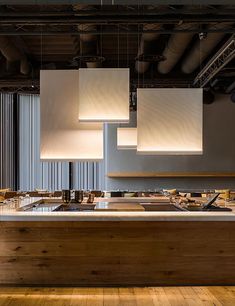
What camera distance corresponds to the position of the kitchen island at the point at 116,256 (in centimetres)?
459

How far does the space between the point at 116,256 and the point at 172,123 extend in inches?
69.9

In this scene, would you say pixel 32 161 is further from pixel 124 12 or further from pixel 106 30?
pixel 124 12

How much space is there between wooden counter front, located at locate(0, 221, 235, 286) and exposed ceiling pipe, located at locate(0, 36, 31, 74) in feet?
16.1

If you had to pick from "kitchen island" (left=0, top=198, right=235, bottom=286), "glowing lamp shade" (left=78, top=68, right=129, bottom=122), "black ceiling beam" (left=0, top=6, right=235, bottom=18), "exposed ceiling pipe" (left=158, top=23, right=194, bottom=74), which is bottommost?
"kitchen island" (left=0, top=198, right=235, bottom=286)

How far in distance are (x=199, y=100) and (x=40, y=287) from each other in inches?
114

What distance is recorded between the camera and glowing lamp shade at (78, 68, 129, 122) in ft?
16.5

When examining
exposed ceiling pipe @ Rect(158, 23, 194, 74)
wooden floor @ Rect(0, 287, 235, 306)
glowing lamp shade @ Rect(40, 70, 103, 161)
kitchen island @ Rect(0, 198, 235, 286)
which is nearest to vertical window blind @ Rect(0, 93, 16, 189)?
exposed ceiling pipe @ Rect(158, 23, 194, 74)

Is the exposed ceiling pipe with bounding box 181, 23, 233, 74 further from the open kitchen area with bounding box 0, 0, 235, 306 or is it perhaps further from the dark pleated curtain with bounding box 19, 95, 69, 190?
the dark pleated curtain with bounding box 19, 95, 69, 190

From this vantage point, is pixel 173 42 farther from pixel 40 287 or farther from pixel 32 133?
pixel 32 133

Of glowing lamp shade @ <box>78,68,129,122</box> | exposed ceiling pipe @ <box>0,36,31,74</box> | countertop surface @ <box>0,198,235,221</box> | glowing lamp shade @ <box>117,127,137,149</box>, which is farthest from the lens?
glowing lamp shade @ <box>117,127,137,149</box>

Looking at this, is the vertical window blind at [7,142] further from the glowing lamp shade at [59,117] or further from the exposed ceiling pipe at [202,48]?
the glowing lamp shade at [59,117]

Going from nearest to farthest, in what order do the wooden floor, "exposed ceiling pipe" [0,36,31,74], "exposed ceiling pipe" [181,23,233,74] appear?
the wooden floor → "exposed ceiling pipe" [181,23,233,74] → "exposed ceiling pipe" [0,36,31,74]

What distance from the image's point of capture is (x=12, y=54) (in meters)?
9.34

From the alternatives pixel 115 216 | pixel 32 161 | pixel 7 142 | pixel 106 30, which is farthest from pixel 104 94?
pixel 32 161
